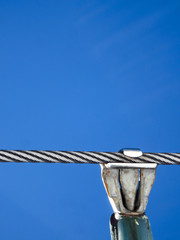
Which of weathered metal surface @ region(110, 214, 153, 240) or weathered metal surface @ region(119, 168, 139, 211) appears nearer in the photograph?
weathered metal surface @ region(110, 214, 153, 240)

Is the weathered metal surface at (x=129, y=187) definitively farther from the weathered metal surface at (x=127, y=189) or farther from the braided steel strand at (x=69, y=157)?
the braided steel strand at (x=69, y=157)

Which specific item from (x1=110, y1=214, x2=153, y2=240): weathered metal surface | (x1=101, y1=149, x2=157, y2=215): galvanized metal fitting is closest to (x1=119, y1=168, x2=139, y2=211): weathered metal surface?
(x1=101, y1=149, x2=157, y2=215): galvanized metal fitting

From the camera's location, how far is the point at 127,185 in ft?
9.27

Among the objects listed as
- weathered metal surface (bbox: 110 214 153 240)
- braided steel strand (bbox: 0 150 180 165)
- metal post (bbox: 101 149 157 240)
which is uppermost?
braided steel strand (bbox: 0 150 180 165)

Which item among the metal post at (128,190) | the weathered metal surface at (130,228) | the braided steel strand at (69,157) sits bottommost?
the weathered metal surface at (130,228)

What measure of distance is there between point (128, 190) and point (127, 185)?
4cm

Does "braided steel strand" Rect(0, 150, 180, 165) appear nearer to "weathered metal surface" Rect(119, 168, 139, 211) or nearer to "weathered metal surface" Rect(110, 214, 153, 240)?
"weathered metal surface" Rect(119, 168, 139, 211)

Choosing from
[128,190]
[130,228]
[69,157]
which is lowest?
[130,228]

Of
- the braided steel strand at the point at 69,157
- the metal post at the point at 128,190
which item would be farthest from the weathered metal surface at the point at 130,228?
the braided steel strand at the point at 69,157

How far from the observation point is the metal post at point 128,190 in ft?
9.08

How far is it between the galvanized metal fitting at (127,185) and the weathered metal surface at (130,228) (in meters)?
0.06

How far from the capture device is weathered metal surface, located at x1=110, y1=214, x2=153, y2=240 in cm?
265

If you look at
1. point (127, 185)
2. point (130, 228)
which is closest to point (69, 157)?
point (127, 185)

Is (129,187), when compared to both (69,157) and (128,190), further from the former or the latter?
(69,157)
